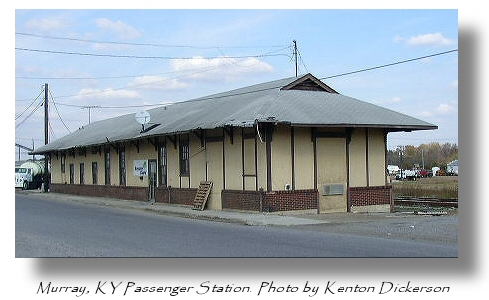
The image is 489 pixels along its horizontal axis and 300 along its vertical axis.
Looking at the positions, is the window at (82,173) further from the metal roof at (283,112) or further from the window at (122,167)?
the metal roof at (283,112)

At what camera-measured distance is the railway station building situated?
72.0 feet

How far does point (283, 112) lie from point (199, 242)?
30.6 feet

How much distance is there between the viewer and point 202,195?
24.9m

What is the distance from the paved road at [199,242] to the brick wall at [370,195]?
644cm

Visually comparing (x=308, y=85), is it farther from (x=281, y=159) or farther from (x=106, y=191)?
(x=106, y=191)

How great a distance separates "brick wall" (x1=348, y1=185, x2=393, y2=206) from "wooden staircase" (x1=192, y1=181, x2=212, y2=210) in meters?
5.63

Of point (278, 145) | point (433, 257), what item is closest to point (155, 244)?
point (433, 257)

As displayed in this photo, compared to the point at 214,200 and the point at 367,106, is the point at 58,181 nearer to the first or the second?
the point at 214,200

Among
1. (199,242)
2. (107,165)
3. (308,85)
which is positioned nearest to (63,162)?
(107,165)

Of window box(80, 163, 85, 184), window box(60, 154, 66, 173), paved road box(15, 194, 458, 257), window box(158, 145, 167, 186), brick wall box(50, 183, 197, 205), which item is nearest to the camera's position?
paved road box(15, 194, 458, 257)

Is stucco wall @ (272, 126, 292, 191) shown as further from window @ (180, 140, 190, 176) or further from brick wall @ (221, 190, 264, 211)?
window @ (180, 140, 190, 176)

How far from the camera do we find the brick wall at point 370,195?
2406 cm

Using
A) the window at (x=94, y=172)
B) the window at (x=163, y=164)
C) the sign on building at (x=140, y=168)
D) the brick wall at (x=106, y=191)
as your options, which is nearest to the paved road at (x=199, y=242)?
the window at (x=163, y=164)

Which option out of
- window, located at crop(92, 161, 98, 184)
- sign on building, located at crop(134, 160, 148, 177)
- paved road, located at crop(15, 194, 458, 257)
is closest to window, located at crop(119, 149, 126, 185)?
sign on building, located at crop(134, 160, 148, 177)
